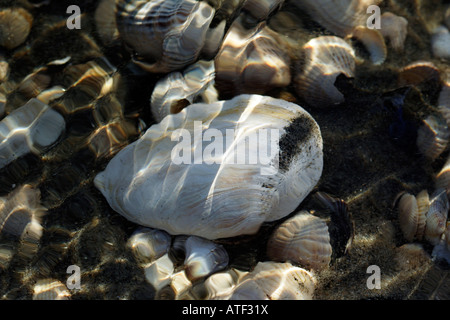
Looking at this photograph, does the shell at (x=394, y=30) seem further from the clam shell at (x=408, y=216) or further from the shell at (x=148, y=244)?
the shell at (x=148, y=244)

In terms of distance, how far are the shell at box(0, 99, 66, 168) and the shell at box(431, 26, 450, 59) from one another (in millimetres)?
3503

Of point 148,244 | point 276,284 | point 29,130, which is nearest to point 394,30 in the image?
point 276,284

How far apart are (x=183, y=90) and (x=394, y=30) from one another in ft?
6.81

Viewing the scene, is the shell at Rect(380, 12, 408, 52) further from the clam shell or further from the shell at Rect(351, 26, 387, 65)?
the clam shell

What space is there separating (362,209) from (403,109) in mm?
971

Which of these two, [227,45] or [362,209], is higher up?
[227,45]

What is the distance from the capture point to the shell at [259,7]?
11.2ft
